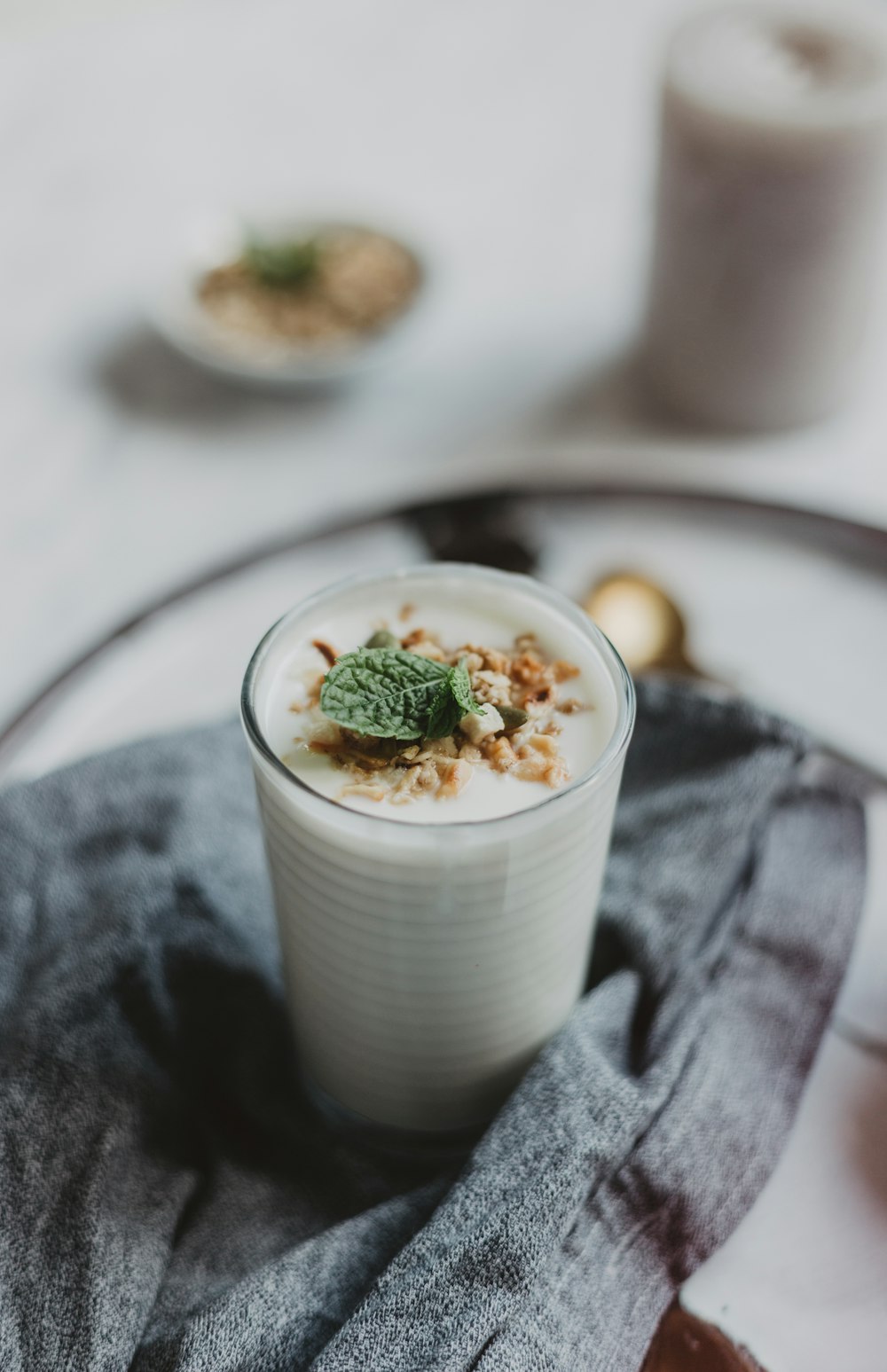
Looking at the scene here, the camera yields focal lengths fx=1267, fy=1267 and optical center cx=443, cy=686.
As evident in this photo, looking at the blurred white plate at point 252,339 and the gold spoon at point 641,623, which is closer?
the gold spoon at point 641,623

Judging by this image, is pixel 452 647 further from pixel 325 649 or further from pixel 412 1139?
pixel 412 1139

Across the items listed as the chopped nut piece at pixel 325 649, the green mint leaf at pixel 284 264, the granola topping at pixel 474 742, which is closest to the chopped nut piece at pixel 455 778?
the granola topping at pixel 474 742

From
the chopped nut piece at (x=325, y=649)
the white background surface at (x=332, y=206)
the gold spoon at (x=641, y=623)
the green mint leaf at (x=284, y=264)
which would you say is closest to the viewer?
the chopped nut piece at (x=325, y=649)

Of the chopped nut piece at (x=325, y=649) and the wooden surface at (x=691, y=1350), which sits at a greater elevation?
the chopped nut piece at (x=325, y=649)

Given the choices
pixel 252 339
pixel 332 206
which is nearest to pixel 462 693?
pixel 252 339

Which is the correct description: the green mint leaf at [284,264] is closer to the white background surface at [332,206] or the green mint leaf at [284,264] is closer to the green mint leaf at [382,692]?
the white background surface at [332,206]

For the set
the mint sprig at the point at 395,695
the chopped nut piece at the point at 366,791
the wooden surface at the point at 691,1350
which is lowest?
the wooden surface at the point at 691,1350
